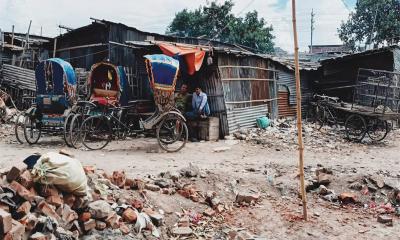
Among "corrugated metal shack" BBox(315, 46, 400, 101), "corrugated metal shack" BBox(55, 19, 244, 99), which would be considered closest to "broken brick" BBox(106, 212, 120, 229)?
"corrugated metal shack" BBox(55, 19, 244, 99)

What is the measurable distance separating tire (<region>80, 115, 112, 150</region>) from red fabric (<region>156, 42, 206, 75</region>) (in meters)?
3.04

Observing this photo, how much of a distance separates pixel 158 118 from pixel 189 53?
267 centimetres

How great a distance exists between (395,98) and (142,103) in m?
8.31

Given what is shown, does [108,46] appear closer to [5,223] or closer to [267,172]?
[267,172]

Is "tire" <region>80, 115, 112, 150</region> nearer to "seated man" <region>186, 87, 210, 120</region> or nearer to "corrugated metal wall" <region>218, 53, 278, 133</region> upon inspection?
"seated man" <region>186, 87, 210, 120</region>

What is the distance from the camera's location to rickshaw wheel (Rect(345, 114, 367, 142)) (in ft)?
41.0

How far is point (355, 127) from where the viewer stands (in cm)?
1278

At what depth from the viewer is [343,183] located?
749cm

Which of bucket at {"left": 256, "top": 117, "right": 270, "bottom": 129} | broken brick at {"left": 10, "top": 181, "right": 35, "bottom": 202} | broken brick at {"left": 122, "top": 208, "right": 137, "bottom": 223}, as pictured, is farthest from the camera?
bucket at {"left": 256, "top": 117, "right": 270, "bottom": 129}

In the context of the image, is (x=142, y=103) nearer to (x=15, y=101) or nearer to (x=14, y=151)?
(x=14, y=151)

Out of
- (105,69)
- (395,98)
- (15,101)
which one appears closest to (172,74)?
(105,69)

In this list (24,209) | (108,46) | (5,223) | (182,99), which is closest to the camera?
(5,223)

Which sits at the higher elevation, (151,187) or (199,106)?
(199,106)

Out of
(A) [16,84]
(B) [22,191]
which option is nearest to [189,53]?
(B) [22,191]
